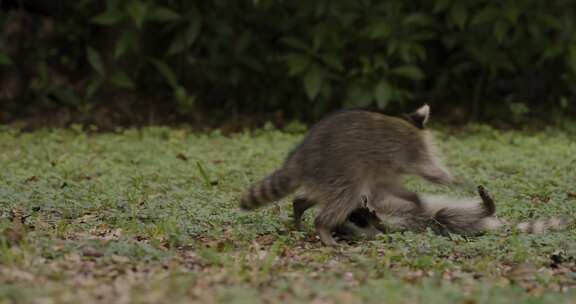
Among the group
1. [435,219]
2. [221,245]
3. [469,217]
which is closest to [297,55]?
[435,219]

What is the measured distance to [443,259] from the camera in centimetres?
532

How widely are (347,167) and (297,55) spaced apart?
19.7 feet

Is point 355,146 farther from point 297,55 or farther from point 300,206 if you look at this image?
point 297,55

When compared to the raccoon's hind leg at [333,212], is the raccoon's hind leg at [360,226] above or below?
below

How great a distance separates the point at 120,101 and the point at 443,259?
789 centimetres

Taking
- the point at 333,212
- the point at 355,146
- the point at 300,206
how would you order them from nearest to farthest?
the point at 333,212 → the point at 355,146 → the point at 300,206

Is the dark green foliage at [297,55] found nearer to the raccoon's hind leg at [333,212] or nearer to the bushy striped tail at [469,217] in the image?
the bushy striped tail at [469,217]

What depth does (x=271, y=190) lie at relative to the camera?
610 cm

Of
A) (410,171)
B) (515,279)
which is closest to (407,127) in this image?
(410,171)

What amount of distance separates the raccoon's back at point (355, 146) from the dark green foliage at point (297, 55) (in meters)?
4.94

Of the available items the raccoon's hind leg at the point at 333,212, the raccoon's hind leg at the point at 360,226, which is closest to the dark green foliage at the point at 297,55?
the raccoon's hind leg at the point at 360,226

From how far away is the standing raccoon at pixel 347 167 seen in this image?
594 centimetres

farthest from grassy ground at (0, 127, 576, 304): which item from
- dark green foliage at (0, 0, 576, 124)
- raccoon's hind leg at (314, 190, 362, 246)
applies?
dark green foliage at (0, 0, 576, 124)

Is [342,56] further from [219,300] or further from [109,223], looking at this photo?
[219,300]
